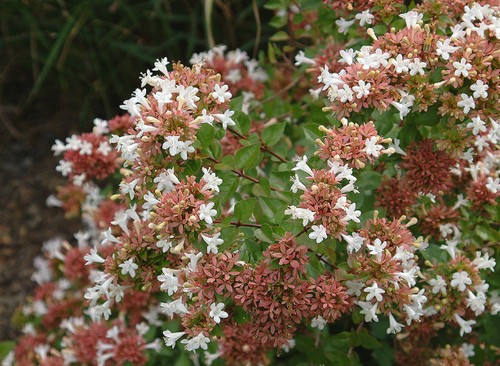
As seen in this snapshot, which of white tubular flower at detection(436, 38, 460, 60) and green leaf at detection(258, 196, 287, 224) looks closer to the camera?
white tubular flower at detection(436, 38, 460, 60)

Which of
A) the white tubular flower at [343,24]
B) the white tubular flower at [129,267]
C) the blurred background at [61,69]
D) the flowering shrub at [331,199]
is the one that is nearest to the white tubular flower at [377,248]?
the flowering shrub at [331,199]

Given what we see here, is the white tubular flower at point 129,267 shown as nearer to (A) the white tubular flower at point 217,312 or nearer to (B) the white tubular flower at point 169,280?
(B) the white tubular flower at point 169,280

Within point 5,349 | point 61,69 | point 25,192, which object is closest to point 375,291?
point 5,349

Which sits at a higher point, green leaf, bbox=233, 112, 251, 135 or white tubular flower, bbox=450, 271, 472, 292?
green leaf, bbox=233, 112, 251, 135

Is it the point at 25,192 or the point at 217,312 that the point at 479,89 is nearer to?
the point at 217,312

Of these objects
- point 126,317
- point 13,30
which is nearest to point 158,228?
point 126,317

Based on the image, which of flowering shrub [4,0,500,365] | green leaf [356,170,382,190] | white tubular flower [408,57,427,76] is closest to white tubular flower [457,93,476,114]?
flowering shrub [4,0,500,365]

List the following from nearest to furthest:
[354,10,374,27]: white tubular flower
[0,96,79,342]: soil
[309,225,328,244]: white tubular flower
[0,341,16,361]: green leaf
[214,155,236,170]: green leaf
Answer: [309,225,328,244]: white tubular flower → [214,155,236,170]: green leaf → [354,10,374,27]: white tubular flower → [0,341,16,361]: green leaf → [0,96,79,342]: soil

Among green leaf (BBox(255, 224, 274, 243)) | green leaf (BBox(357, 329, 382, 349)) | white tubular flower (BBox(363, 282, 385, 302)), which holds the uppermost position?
green leaf (BBox(255, 224, 274, 243))

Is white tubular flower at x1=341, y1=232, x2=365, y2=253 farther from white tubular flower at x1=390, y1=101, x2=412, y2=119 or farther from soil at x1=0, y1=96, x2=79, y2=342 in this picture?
soil at x1=0, y1=96, x2=79, y2=342
